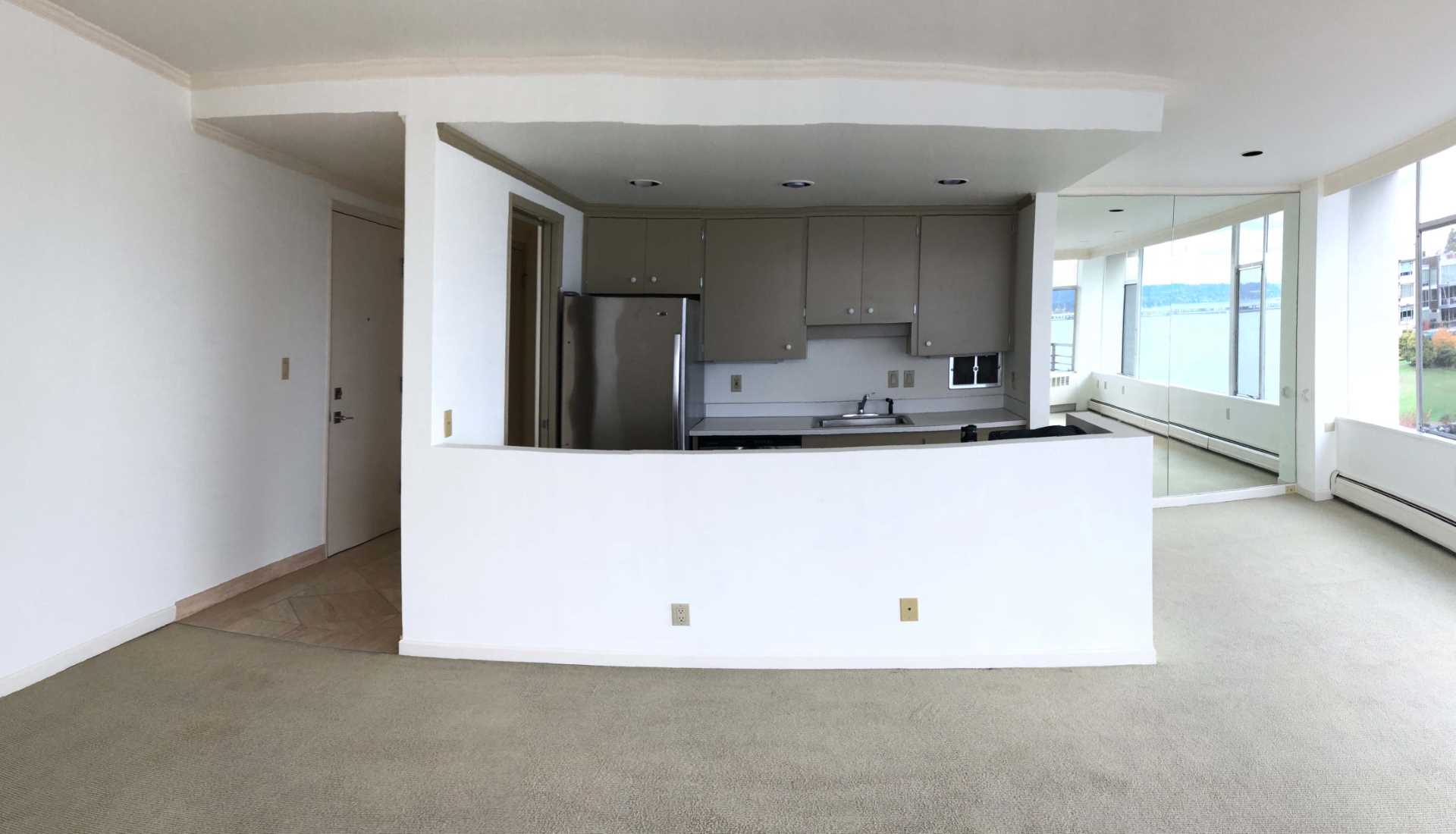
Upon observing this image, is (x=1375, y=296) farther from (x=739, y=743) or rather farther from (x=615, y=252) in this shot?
(x=739, y=743)

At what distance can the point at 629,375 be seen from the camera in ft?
14.4

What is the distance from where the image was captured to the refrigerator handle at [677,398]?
438cm

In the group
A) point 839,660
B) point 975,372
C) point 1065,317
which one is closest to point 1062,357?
point 1065,317

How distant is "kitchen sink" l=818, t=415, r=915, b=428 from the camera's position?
4.94 metres

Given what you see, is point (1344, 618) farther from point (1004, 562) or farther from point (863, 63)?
point (863, 63)

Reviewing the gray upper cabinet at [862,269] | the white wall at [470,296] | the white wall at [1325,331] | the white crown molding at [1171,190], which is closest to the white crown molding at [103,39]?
the white wall at [470,296]

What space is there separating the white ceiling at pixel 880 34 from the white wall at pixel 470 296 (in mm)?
562

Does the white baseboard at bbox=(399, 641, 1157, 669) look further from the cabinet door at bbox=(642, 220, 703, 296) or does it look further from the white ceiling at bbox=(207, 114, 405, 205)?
the cabinet door at bbox=(642, 220, 703, 296)

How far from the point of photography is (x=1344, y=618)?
337 centimetres

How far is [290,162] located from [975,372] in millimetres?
4405

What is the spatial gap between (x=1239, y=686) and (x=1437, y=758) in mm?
551

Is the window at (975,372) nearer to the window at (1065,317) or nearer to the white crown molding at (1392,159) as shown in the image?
the window at (1065,317)

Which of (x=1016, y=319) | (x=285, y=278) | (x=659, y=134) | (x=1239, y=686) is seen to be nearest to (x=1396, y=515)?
(x=1016, y=319)

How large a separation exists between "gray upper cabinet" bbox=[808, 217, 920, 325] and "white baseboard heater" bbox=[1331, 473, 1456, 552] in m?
3.33
